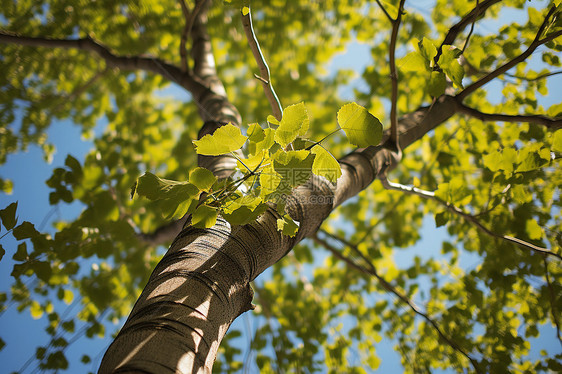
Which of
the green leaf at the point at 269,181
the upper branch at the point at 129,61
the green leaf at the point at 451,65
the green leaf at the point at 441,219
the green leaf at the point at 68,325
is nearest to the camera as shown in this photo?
the green leaf at the point at 269,181

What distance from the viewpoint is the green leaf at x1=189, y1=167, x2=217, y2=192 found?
1.90ft

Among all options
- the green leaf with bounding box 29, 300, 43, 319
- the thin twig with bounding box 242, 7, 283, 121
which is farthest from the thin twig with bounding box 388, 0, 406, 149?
the green leaf with bounding box 29, 300, 43, 319

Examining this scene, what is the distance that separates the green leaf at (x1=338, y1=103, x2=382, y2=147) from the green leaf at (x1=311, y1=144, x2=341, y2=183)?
0.06m

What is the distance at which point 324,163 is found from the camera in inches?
24.9

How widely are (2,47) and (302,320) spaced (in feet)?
9.50

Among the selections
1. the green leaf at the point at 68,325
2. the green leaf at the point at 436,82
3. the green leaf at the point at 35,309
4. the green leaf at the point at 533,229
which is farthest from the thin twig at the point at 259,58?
the green leaf at the point at 35,309

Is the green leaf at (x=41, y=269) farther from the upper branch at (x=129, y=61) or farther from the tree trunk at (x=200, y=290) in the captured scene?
the upper branch at (x=129, y=61)

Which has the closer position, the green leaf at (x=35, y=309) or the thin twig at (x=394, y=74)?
the thin twig at (x=394, y=74)

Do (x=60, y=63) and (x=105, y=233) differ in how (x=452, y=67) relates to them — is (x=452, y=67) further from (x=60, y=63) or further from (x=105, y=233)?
(x=60, y=63)

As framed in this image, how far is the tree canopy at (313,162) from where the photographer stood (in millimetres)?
820

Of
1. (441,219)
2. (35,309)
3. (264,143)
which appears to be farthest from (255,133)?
(35,309)

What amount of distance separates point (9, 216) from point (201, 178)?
24.7 inches

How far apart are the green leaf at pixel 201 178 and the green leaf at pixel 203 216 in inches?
1.5

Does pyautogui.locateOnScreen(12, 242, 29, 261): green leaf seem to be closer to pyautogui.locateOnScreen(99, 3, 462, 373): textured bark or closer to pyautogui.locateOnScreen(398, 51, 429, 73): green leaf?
pyautogui.locateOnScreen(99, 3, 462, 373): textured bark
